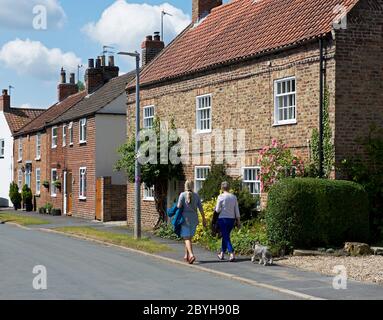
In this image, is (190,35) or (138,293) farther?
(190,35)

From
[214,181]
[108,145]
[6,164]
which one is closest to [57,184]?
[108,145]

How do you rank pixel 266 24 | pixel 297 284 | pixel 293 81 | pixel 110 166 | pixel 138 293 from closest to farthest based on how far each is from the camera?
pixel 138 293, pixel 297 284, pixel 293 81, pixel 266 24, pixel 110 166

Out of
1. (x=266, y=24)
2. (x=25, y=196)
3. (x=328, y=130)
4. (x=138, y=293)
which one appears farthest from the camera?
(x=25, y=196)

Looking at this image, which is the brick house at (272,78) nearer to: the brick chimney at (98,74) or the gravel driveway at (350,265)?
the gravel driveway at (350,265)

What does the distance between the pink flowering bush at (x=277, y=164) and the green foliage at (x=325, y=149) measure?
0.39 metres

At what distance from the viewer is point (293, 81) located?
20.3m

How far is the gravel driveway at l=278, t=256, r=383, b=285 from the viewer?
1361 cm

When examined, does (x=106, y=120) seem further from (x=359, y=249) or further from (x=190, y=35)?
(x=359, y=249)

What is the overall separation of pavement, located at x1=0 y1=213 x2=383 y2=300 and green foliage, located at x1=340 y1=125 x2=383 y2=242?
410 centimetres

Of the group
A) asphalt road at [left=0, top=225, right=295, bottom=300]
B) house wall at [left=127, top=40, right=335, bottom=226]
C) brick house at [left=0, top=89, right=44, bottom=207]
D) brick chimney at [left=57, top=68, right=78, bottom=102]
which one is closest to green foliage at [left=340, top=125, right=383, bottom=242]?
house wall at [left=127, top=40, right=335, bottom=226]

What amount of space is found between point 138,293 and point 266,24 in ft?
46.2

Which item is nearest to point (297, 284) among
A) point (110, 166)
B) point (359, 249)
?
point (359, 249)

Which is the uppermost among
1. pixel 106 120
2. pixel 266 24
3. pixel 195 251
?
pixel 266 24

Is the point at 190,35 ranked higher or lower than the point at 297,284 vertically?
higher
